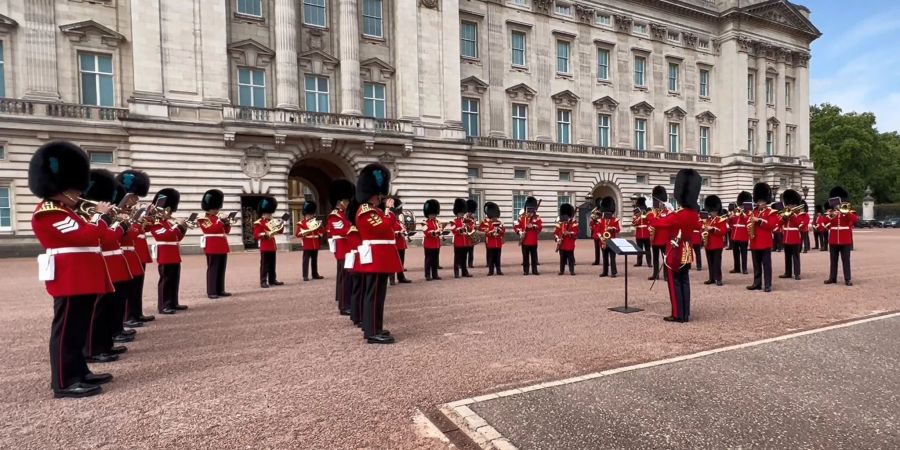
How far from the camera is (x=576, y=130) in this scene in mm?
35625

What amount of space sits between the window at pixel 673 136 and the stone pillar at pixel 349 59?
83.6ft

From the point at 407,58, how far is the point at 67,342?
25.6 metres

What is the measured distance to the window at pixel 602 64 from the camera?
36.5 meters

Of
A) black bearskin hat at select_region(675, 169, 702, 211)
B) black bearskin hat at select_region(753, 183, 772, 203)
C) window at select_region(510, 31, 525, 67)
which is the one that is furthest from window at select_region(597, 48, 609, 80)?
black bearskin hat at select_region(675, 169, 702, 211)

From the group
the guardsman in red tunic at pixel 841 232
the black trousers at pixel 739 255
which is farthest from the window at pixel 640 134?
the guardsman in red tunic at pixel 841 232

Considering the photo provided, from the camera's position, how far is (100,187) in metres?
6.65

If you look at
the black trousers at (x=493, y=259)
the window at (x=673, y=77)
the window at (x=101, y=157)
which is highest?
A: the window at (x=673, y=77)

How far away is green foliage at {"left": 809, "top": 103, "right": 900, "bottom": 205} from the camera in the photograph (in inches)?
2437

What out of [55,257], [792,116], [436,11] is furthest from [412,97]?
[792,116]

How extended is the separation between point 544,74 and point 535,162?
19.5 feet

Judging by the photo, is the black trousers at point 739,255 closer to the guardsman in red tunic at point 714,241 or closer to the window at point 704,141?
the guardsman in red tunic at point 714,241

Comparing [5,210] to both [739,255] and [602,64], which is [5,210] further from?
[602,64]

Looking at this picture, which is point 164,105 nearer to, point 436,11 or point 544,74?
point 436,11

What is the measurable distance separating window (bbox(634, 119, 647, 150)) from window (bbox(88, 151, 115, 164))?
32750 mm
